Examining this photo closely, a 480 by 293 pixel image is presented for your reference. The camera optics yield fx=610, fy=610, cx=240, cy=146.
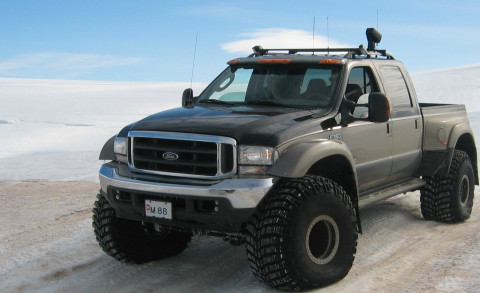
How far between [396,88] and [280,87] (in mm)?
1607

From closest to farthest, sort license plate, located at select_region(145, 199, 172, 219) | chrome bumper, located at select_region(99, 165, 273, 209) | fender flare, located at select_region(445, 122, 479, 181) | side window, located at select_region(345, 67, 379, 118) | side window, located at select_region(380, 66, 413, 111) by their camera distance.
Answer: chrome bumper, located at select_region(99, 165, 273, 209) < license plate, located at select_region(145, 199, 172, 219) < side window, located at select_region(345, 67, 379, 118) < side window, located at select_region(380, 66, 413, 111) < fender flare, located at select_region(445, 122, 479, 181)

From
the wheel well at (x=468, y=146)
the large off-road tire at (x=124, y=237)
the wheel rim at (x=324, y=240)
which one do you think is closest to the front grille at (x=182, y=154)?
the large off-road tire at (x=124, y=237)

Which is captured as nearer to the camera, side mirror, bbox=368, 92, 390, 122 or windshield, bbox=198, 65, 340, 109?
side mirror, bbox=368, 92, 390, 122

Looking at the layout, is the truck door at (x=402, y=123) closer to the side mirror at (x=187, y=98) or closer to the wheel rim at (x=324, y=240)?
the wheel rim at (x=324, y=240)

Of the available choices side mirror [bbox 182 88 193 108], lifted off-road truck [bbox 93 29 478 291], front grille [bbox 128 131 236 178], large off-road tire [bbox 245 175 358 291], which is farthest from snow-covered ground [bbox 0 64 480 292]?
side mirror [bbox 182 88 193 108]

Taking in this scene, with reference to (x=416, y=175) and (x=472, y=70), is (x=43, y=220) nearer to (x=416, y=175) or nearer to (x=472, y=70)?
(x=416, y=175)

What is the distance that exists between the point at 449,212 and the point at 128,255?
3.86m

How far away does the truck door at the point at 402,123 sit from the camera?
21.0ft

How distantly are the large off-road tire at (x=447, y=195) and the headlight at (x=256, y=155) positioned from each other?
3.43 m

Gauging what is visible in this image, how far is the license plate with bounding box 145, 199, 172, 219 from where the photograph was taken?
4680 mm

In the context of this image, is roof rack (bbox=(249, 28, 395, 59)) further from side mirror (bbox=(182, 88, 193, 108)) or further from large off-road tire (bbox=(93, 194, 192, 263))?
large off-road tire (bbox=(93, 194, 192, 263))

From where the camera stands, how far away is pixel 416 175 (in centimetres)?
707

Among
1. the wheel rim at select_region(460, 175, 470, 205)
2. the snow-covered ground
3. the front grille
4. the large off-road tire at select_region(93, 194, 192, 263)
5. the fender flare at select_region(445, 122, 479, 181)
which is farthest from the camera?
the wheel rim at select_region(460, 175, 470, 205)

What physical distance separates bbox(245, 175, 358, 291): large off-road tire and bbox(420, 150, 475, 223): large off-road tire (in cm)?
268
